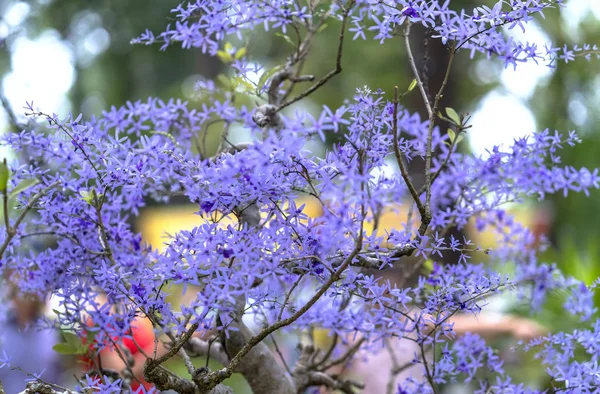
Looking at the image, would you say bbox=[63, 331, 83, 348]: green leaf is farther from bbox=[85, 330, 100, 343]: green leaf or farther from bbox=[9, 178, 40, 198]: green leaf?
bbox=[9, 178, 40, 198]: green leaf

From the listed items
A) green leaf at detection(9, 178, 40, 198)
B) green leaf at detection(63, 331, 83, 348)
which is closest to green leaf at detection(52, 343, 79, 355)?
green leaf at detection(63, 331, 83, 348)

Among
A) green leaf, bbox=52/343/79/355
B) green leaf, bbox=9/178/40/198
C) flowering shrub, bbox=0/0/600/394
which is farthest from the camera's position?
green leaf, bbox=52/343/79/355

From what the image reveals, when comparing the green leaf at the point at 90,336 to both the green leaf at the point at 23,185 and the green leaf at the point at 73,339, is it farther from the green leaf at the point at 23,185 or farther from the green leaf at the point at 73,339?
the green leaf at the point at 23,185

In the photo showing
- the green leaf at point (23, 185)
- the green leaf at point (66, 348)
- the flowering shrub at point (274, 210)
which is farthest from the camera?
the green leaf at point (66, 348)

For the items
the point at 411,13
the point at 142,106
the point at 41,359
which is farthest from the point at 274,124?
the point at 41,359

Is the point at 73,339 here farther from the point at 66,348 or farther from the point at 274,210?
the point at 274,210

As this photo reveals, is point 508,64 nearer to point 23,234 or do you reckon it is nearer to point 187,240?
point 187,240

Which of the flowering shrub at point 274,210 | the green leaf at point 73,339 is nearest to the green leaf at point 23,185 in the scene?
the flowering shrub at point 274,210

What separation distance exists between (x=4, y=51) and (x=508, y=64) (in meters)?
2.16

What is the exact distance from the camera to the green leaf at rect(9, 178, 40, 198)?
1348mm

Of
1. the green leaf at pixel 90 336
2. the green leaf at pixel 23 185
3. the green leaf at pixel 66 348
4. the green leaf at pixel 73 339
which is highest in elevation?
the green leaf at pixel 23 185

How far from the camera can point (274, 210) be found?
1.16 metres

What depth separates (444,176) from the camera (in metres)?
1.88

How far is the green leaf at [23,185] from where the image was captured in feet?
4.42
